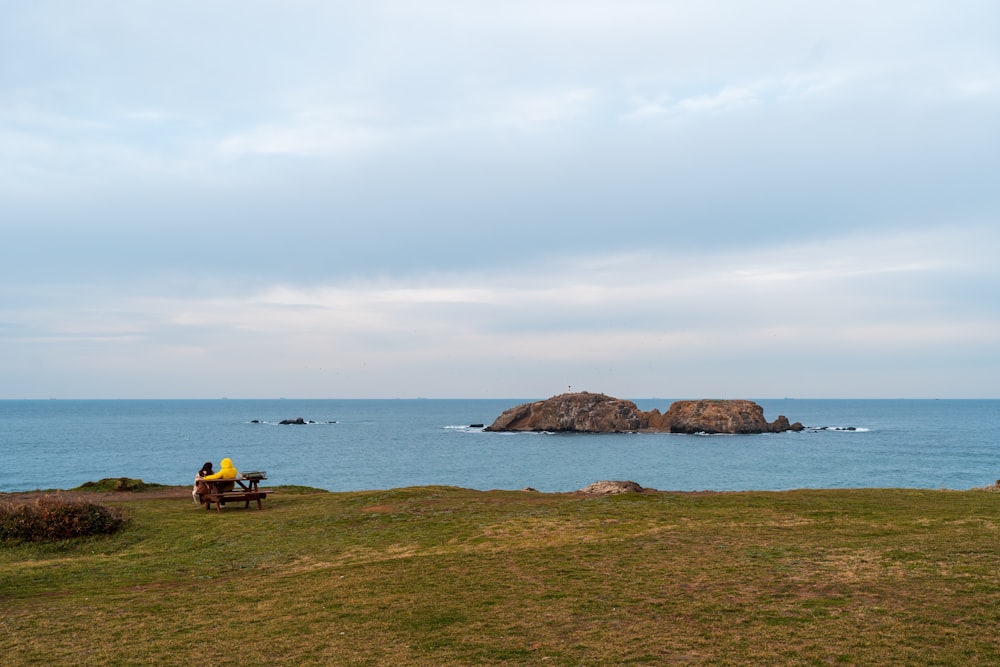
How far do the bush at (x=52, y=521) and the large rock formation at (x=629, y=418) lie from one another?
491 ft

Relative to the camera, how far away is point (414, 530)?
2220 centimetres

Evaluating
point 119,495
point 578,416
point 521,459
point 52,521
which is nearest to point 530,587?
point 52,521

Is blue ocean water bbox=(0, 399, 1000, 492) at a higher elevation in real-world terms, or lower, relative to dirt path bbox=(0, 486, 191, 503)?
lower

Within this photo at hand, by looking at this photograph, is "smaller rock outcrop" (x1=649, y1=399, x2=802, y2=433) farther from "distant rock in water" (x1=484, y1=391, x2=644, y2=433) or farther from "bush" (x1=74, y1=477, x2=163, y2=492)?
"bush" (x1=74, y1=477, x2=163, y2=492)

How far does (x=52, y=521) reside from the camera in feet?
72.9

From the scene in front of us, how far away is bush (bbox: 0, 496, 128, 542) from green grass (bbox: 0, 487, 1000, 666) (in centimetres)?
72

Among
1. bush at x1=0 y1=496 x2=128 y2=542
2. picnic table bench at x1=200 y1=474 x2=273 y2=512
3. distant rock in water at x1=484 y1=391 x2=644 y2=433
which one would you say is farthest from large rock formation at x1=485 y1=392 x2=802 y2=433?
bush at x1=0 y1=496 x2=128 y2=542

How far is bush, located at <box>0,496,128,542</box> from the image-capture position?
2200 cm

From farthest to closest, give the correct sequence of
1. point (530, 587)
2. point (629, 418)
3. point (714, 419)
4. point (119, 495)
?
point (629, 418) → point (714, 419) → point (119, 495) → point (530, 587)

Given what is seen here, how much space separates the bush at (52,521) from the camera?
72.2 ft

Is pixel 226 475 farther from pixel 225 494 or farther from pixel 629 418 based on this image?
pixel 629 418

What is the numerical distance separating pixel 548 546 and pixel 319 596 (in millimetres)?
6619

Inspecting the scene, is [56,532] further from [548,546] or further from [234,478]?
[548,546]

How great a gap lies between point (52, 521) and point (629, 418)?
515 feet
